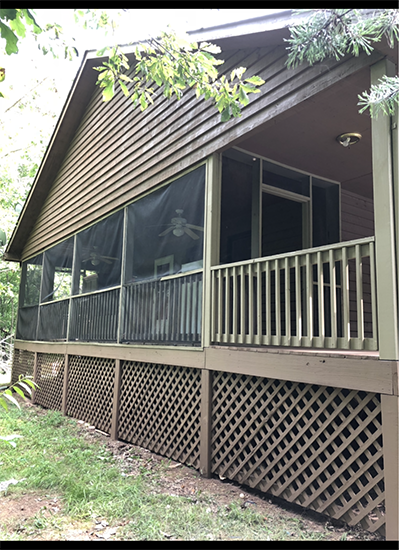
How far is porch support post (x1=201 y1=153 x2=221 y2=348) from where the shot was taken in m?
4.95

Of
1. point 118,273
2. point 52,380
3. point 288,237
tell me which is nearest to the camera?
point 288,237

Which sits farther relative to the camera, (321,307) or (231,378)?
(231,378)

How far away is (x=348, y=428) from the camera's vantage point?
3379 mm

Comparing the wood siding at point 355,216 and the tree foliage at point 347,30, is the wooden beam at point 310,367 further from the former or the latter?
the wood siding at point 355,216

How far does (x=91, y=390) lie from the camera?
25.1 feet

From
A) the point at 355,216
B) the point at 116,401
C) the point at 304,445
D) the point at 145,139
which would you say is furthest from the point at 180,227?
the point at 355,216

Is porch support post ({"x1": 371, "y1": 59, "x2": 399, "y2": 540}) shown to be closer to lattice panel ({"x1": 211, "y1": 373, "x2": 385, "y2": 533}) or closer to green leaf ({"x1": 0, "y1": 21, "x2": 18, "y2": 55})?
lattice panel ({"x1": 211, "y1": 373, "x2": 385, "y2": 533})

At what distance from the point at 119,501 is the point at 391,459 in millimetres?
2322

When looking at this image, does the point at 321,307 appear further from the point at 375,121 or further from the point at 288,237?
the point at 288,237

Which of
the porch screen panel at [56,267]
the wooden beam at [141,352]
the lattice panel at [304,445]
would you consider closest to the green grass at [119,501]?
the lattice panel at [304,445]

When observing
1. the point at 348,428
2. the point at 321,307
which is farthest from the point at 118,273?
the point at 348,428

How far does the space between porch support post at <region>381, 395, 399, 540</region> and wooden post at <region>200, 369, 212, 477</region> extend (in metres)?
2.09

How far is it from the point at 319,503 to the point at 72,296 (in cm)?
653

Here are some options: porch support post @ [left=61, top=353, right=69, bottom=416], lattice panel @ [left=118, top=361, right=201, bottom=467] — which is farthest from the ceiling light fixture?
porch support post @ [left=61, top=353, right=69, bottom=416]
